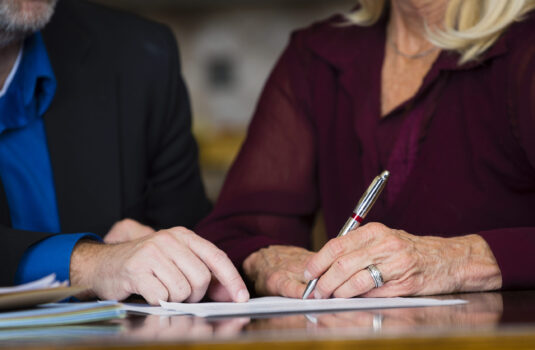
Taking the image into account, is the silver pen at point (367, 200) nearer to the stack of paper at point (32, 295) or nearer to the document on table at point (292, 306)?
the document on table at point (292, 306)

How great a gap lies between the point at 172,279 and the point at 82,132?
0.73 metres

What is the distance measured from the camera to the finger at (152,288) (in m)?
0.95

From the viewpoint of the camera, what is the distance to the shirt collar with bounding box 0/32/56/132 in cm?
148

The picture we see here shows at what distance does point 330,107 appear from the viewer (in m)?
1.53

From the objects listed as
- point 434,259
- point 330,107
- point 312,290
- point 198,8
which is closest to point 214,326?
point 312,290

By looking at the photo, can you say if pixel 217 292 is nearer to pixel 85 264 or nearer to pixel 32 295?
pixel 85 264

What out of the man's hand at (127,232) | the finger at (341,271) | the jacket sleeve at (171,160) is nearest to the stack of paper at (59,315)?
the finger at (341,271)

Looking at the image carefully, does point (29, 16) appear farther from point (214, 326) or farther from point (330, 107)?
point (214, 326)

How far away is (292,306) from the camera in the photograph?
846 millimetres

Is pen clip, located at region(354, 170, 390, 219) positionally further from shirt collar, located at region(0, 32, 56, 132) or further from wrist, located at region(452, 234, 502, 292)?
shirt collar, located at region(0, 32, 56, 132)

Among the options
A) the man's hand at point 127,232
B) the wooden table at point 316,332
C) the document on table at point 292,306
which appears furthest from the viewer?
the man's hand at point 127,232

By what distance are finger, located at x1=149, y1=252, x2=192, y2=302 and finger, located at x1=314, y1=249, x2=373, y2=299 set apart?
0.58ft

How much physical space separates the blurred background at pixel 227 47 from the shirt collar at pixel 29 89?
4.08 metres

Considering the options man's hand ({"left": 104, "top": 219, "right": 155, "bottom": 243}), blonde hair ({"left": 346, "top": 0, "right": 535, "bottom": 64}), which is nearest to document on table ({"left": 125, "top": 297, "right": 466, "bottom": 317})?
man's hand ({"left": 104, "top": 219, "right": 155, "bottom": 243})
